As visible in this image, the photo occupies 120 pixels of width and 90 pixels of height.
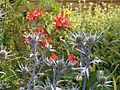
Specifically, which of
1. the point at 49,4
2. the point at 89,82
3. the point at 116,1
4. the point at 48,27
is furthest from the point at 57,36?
the point at 116,1

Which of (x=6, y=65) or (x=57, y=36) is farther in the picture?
(x=57, y=36)

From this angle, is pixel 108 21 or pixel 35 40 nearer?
pixel 35 40

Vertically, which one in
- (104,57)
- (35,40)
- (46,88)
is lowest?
(104,57)

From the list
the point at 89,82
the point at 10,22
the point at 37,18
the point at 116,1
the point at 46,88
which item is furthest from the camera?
the point at 116,1

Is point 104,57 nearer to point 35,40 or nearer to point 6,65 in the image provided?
point 6,65

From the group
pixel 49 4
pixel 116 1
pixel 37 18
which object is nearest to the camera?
pixel 37 18

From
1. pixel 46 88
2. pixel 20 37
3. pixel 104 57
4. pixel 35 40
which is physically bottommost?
pixel 104 57

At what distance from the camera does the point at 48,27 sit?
3.61 m

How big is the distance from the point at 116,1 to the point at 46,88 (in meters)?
6.56

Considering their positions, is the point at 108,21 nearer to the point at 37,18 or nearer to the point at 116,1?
the point at 37,18

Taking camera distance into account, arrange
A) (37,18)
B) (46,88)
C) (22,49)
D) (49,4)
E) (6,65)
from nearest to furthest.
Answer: (46,88)
(6,65)
(22,49)
(37,18)
(49,4)

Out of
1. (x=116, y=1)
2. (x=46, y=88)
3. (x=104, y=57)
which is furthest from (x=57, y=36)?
(x=116, y=1)

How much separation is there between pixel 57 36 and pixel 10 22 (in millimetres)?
547

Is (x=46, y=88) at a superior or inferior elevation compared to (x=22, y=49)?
superior
